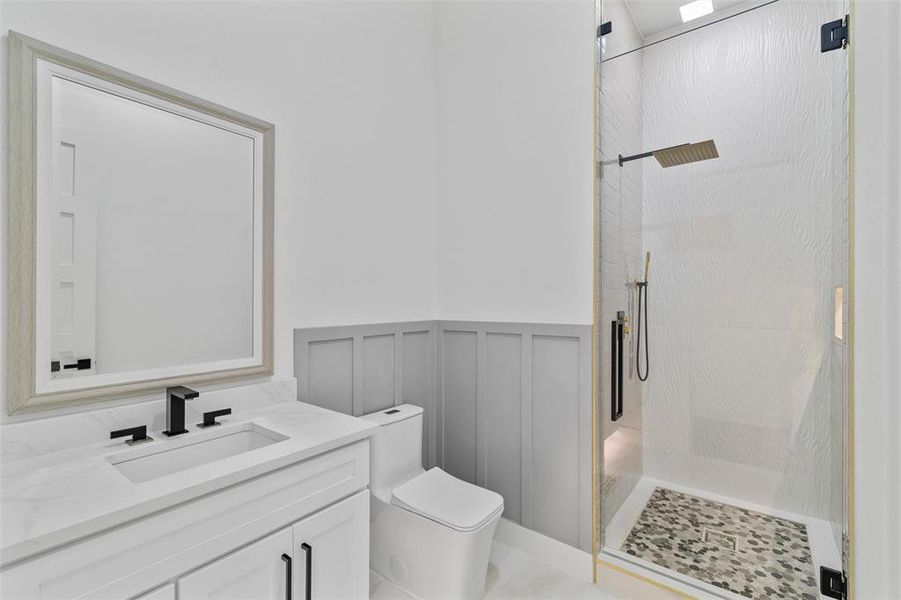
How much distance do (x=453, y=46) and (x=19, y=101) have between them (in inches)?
75.5

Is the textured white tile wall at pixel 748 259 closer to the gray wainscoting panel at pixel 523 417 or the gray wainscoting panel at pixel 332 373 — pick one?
the gray wainscoting panel at pixel 523 417

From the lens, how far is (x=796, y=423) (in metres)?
1.73

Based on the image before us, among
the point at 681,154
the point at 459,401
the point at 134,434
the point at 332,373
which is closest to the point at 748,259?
the point at 681,154

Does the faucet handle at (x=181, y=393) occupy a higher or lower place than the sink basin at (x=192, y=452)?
higher

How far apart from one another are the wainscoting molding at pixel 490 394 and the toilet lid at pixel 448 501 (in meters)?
0.36

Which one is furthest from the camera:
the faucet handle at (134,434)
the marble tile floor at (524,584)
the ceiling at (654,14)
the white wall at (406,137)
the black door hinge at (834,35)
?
the ceiling at (654,14)

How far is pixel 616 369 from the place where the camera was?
197 centimetres

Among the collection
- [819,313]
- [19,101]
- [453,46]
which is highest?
[453,46]

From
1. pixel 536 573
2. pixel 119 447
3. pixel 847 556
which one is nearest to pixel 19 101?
pixel 119 447

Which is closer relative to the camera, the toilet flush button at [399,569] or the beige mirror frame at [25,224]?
the beige mirror frame at [25,224]

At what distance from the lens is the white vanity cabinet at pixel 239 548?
796 mm

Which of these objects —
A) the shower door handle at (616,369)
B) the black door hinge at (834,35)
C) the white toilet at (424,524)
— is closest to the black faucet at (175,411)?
the white toilet at (424,524)

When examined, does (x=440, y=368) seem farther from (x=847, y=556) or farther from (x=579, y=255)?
(x=847, y=556)
